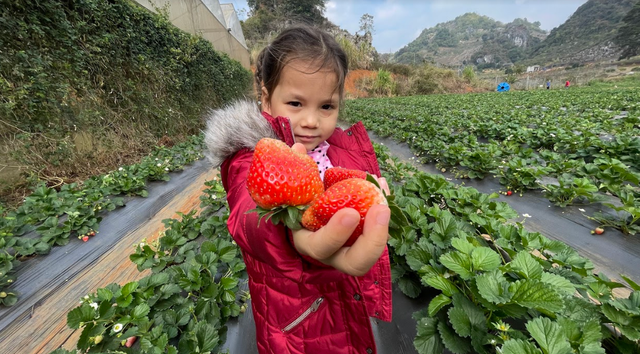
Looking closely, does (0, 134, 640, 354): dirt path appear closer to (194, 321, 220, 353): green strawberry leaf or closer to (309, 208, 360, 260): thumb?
(194, 321, 220, 353): green strawberry leaf

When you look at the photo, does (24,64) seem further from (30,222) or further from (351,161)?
(351,161)

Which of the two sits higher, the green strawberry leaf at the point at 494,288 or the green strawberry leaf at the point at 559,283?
the green strawberry leaf at the point at 494,288

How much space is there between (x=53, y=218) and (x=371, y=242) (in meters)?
3.06

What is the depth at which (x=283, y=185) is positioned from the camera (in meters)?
0.69

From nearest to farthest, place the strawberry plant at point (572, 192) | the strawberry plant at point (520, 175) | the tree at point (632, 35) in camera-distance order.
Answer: the strawberry plant at point (572, 192), the strawberry plant at point (520, 175), the tree at point (632, 35)

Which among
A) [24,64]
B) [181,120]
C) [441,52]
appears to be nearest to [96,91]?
[24,64]

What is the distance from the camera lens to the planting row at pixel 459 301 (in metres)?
0.93

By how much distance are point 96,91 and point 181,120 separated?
2.78 metres

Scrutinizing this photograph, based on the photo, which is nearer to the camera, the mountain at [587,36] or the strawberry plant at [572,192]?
the strawberry plant at [572,192]

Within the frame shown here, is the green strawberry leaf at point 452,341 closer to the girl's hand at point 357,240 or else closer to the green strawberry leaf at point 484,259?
the green strawberry leaf at point 484,259

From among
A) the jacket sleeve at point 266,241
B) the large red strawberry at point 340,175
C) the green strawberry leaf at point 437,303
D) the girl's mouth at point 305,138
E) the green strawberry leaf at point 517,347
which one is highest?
the girl's mouth at point 305,138

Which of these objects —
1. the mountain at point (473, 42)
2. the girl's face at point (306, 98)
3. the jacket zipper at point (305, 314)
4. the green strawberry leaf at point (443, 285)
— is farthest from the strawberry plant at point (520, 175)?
the mountain at point (473, 42)

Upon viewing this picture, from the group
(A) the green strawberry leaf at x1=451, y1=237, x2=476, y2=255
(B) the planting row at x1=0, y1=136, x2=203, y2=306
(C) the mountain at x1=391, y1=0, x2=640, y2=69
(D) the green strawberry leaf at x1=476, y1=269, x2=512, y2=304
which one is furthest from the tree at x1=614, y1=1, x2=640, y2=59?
(B) the planting row at x1=0, y1=136, x2=203, y2=306

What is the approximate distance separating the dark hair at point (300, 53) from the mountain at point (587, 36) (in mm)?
85009
